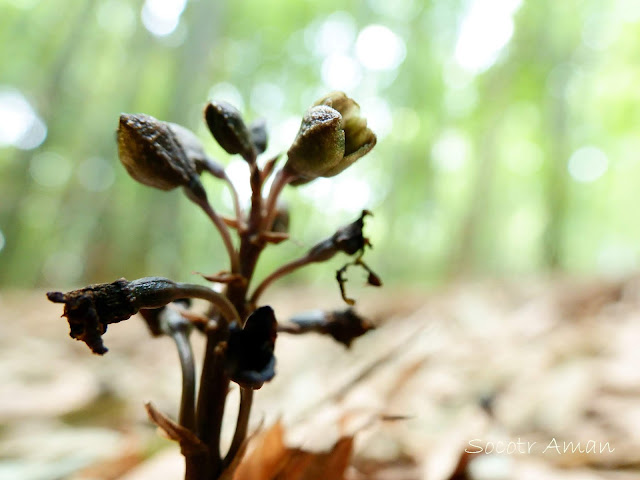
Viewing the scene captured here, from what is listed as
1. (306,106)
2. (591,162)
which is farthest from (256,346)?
(591,162)

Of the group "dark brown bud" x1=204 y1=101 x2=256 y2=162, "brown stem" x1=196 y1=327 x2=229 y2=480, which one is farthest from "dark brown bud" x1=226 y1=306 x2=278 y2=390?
"dark brown bud" x1=204 y1=101 x2=256 y2=162

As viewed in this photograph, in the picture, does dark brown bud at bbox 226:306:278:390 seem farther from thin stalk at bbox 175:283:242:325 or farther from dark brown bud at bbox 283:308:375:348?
dark brown bud at bbox 283:308:375:348

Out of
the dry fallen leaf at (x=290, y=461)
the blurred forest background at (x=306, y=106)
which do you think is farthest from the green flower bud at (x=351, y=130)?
the blurred forest background at (x=306, y=106)

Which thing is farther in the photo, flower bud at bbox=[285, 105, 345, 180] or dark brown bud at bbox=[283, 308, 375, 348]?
dark brown bud at bbox=[283, 308, 375, 348]

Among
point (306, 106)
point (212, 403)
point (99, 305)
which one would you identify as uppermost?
point (306, 106)

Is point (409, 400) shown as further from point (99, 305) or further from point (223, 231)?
point (99, 305)

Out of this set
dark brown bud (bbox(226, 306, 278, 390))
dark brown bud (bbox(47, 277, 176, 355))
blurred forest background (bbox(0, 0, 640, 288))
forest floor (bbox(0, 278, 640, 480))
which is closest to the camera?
dark brown bud (bbox(47, 277, 176, 355))

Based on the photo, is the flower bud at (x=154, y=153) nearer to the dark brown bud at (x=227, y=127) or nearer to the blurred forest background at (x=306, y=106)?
the dark brown bud at (x=227, y=127)
